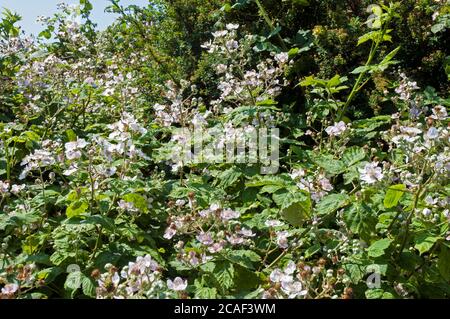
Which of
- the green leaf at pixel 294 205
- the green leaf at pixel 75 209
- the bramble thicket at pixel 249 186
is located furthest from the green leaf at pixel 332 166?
the green leaf at pixel 75 209

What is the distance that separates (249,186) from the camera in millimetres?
2865

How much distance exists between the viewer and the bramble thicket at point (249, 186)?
2225 mm

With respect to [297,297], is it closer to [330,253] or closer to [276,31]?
[330,253]

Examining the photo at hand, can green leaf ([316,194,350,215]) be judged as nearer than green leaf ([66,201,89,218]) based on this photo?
Yes

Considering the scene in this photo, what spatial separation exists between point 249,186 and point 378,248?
870 mm

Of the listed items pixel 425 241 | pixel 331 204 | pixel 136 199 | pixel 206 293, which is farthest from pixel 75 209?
pixel 425 241

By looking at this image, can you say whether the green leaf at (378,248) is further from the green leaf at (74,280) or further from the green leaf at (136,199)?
the green leaf at (74,280)

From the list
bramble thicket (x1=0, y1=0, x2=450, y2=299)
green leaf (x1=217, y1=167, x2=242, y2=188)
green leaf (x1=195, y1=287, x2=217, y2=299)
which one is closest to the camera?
green leaf (x1=195, y1=287, x2=217, y2=299)

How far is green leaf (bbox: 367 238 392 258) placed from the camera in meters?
2.17

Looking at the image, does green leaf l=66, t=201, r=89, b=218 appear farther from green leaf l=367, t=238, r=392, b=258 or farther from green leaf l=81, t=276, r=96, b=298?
green leaf l=367, t=238, r=392, b=258

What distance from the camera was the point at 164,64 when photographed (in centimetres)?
516

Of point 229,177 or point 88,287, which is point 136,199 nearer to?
point 88,287

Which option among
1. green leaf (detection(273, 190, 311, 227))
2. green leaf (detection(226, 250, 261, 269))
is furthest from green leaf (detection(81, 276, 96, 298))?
green leaf (detection(273, 190, 311, 227))
